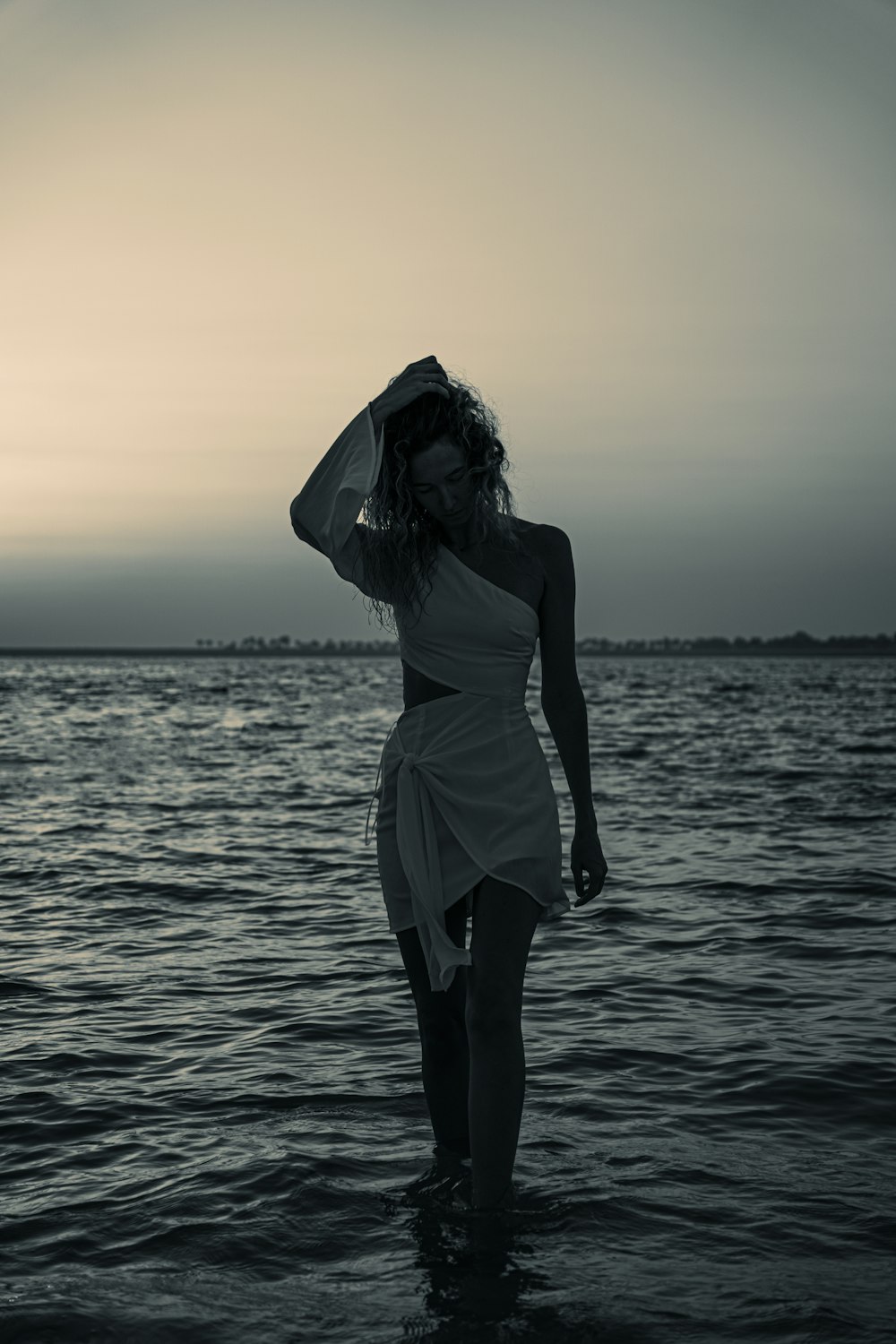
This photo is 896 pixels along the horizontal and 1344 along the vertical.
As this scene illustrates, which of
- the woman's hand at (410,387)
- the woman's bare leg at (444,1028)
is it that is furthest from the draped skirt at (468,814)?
the woman's hand at (410,387)

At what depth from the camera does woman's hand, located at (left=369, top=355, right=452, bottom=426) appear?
336 centimetres

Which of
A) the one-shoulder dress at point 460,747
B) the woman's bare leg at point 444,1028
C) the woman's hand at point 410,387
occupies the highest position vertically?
the woman's hand at point 410,387

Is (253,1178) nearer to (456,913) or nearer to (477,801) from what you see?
(456,913)

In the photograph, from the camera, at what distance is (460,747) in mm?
3531

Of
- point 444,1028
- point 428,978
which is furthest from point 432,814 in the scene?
point 444,1028

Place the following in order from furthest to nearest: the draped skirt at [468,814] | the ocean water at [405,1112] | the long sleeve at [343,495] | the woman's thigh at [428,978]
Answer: the woman's thigh at [428,978], the draped skirt at [468,814], the long sleeve at [343,495], the ocean water at [405,1112]

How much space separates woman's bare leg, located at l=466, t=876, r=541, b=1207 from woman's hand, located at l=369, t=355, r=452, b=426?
135cm

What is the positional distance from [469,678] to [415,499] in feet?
1.76

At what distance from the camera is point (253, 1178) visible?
4.00 metres

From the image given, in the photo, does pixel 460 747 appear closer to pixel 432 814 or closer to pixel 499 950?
pixel 432 814

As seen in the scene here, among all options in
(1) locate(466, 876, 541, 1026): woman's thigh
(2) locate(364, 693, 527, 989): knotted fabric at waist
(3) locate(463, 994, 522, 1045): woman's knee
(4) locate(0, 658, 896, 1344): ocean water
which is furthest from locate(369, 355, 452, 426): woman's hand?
(4) locate(0, 658, 896, 1344): ocean water

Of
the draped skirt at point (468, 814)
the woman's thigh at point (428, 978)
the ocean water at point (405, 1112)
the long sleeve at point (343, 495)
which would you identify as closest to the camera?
the ocean water at point (405, 1112)

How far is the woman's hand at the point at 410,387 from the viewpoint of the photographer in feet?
11.0

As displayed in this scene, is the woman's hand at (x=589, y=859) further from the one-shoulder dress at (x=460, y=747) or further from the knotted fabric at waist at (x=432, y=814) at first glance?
the knotted fabric at waist at (x=432, y=814)
